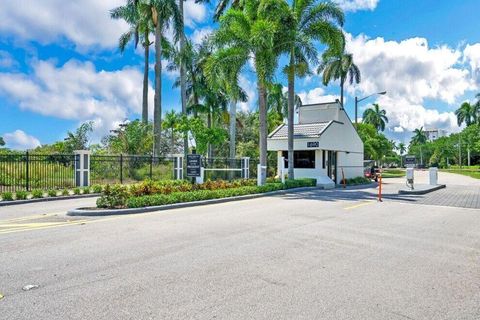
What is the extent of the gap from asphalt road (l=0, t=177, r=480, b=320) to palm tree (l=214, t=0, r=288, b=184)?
36.8 ft

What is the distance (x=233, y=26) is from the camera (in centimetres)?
1991

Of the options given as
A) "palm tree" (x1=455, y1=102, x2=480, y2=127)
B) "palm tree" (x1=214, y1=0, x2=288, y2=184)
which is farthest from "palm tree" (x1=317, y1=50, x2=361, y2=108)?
"palm tree" (x1=455, y1=102, x2=480, y2=127)

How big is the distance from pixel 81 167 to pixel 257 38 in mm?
10887

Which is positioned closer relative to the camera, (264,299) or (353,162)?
(264,299)

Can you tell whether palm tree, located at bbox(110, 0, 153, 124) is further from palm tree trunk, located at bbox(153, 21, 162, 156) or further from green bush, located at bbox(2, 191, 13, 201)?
green bush, located at bbox(2, 191, 13, 201)

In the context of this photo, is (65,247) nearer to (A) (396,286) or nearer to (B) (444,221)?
(A) (396,286)

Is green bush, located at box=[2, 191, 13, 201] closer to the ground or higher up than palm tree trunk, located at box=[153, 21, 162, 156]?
closer to the ground

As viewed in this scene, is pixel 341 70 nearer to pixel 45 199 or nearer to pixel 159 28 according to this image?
pixel 159 28

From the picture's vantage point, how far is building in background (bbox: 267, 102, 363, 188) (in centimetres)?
2555

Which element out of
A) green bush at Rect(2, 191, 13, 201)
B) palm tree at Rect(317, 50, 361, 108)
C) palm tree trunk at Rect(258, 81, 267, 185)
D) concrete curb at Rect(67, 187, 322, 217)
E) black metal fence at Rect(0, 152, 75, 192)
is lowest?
concrete curb at Rect(67, 187, 322, 217)

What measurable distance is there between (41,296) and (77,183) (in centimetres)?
1575

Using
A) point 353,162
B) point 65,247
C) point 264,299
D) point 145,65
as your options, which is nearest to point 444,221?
point 264,299

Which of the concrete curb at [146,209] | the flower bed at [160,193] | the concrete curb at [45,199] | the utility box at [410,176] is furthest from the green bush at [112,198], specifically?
the utility box at [410,176]

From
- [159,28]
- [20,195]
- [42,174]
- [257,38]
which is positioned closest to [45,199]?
[20,195]
